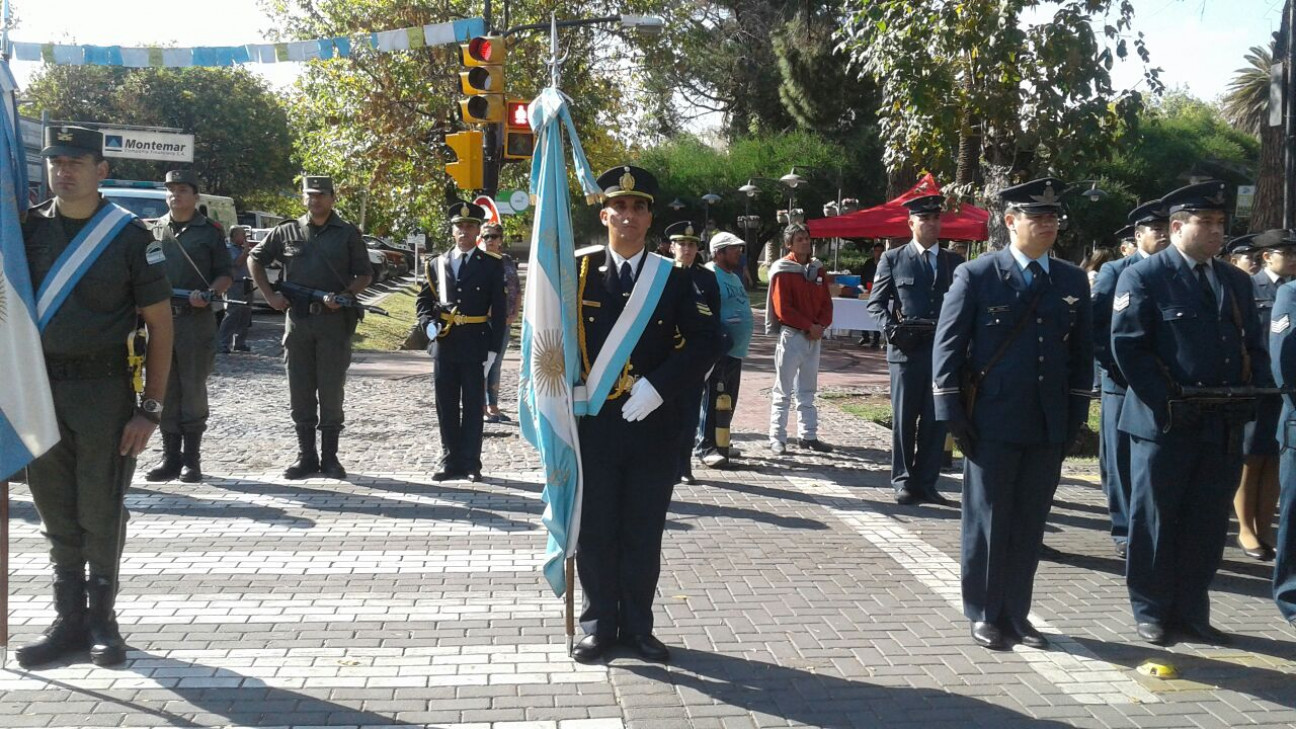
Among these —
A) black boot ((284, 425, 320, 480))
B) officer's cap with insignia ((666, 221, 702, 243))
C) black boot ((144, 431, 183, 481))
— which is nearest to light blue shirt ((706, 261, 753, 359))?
officer's cap with insignia ((666, 221, 702, 243))

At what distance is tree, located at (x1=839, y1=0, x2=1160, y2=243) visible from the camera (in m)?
12.1

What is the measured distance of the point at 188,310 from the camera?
336 inches

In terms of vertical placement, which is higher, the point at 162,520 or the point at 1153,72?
the point at 1153,72

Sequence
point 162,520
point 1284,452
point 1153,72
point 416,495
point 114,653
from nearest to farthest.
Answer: point 114,653 → point 1284,452 → point 162,520 → point 416,495 → point 1153,72

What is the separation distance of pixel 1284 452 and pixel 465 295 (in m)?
5.69

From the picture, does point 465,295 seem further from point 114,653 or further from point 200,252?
point 114,653

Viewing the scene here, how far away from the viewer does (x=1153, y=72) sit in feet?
40.8

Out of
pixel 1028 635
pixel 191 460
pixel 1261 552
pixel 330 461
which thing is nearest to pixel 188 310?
pixel 191 460

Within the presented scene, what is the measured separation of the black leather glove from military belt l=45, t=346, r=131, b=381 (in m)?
3.78

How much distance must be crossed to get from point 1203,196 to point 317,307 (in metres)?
6.06

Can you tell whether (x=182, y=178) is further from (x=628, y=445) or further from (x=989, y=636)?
(x=989, y=636)

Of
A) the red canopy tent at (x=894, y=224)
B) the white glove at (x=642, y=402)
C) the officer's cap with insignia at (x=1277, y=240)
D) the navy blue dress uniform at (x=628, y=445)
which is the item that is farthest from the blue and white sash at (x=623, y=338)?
the red canopy tent at (x=894, y=224)

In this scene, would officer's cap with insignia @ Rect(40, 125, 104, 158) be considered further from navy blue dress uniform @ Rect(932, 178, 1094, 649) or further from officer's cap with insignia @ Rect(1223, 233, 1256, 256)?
officer's cap with insignia @ Rect(1223, 233, 1256, 256)


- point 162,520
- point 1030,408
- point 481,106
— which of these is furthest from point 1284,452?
point 481,106
